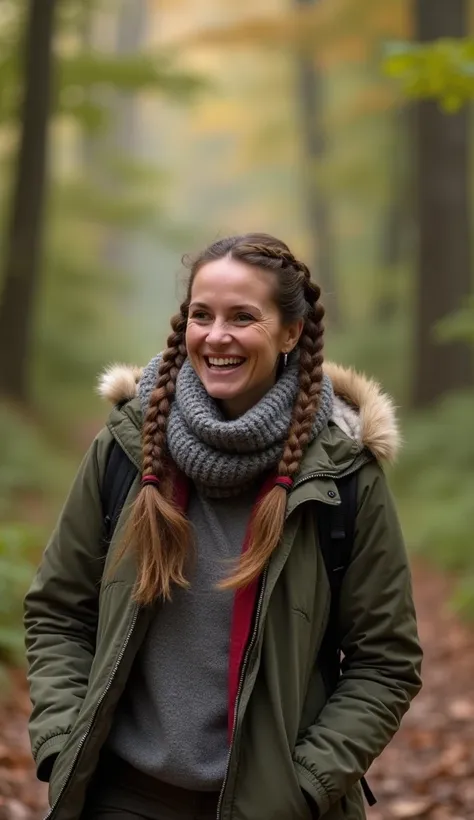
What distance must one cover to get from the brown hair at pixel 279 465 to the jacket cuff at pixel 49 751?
45 centimetres

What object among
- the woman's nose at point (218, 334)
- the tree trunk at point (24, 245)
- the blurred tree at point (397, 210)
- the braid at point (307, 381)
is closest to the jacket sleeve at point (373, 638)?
the braid at point (307, 381)

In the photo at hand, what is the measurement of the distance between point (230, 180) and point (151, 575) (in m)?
38.0

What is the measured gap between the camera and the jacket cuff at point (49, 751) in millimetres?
2842

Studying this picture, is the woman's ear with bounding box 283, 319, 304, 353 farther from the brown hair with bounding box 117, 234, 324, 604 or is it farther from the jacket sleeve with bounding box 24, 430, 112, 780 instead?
the jacket sleeve with bounding box 24, 430, 112, 780

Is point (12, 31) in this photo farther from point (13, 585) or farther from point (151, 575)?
point (151, 575)

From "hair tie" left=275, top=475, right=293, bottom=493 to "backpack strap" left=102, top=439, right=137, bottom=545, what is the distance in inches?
17.2

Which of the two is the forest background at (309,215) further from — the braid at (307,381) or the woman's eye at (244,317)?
the woman's eye at (244,317)

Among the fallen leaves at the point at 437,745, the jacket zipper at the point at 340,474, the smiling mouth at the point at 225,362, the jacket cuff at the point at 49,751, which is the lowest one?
the fallen leaves at the point at 437,745

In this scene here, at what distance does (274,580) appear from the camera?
2.72 metres

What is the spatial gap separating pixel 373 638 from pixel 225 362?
86 cm

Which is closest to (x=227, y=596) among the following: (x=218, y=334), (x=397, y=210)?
(x=218, y=334)

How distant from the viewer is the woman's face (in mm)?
2943

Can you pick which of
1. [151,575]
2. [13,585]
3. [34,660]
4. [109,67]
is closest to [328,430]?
[151,575]

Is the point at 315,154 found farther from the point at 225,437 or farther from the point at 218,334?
the point at 225,437
